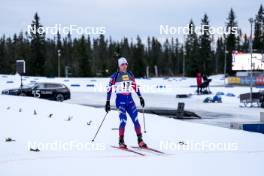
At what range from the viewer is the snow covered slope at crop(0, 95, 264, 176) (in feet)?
25.0

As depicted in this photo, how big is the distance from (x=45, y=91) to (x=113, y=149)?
2130 cm

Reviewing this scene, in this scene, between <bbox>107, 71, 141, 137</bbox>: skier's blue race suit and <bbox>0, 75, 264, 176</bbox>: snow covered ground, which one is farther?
<bbox>107, 71, 141, 137</bbox>: skier's blue race suit

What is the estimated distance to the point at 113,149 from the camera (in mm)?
9719

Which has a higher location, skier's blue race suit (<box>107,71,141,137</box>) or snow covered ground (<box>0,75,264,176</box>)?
skier's blue race suit (<box>107,71,141,137</box>)

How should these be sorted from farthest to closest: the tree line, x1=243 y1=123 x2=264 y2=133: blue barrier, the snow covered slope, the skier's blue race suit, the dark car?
the tree line < the dark car < x1=243 y1=123 x2=264 y2=133: blue barrier < the skier's blue race suit < the snow covered slope

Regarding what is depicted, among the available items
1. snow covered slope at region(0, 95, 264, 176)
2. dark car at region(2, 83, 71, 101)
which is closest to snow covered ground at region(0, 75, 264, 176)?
snow covered slope at region(0, 95, 264, 176)

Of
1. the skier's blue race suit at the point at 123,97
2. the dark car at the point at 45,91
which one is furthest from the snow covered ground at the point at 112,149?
the dark car at the point at 45,91

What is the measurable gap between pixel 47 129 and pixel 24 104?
7447mm

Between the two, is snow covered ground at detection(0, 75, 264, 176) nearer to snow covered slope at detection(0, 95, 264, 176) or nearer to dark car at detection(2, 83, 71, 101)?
snow covered slope at detection(0, 95, 264, 176)

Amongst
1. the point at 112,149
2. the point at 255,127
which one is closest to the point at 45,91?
the point at 255,127

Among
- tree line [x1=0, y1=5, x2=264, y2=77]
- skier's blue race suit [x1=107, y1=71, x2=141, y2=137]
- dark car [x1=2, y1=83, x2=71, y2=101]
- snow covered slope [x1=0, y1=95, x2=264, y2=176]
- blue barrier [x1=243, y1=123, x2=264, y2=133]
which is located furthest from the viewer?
tree line [x1=0, y1=5, x2=264, y2=77]

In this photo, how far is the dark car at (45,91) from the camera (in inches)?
1190

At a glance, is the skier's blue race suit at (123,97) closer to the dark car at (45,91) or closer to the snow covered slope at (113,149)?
the snow covered slope at (113,149)

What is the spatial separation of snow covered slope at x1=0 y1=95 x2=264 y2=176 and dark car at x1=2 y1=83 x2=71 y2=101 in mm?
15497
